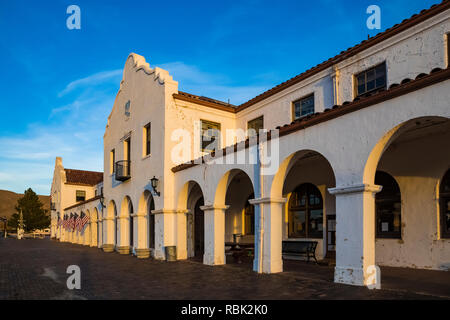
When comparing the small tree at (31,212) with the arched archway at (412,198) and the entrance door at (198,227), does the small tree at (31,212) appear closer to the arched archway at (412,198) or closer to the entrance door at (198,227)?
the entrance door at (198,227)

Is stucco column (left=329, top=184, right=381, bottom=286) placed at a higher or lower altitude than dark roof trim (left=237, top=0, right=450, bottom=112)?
lower

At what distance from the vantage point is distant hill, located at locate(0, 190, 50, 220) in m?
112

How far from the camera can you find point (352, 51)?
1223 cm

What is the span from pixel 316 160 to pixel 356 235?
19.5 feet

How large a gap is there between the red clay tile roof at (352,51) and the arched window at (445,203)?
162 inches

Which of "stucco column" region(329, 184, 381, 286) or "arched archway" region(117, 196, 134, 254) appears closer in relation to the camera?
"stucco column" region(329, 184, 381, 286)

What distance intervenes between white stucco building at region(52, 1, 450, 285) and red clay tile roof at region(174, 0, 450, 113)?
3 centimetres

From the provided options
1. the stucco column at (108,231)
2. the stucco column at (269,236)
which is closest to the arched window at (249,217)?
the stucco column at (269,236)

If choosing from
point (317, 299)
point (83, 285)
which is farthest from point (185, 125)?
point (317, 299)

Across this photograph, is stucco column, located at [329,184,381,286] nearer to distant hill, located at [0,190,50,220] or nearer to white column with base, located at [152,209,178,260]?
white column with base, located at [152,209,178,260]

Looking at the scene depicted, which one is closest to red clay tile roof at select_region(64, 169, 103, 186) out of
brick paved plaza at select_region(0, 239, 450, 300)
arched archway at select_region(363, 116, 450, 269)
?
Result: brick paved plaza at select_region(0, 239, 450, 300)
